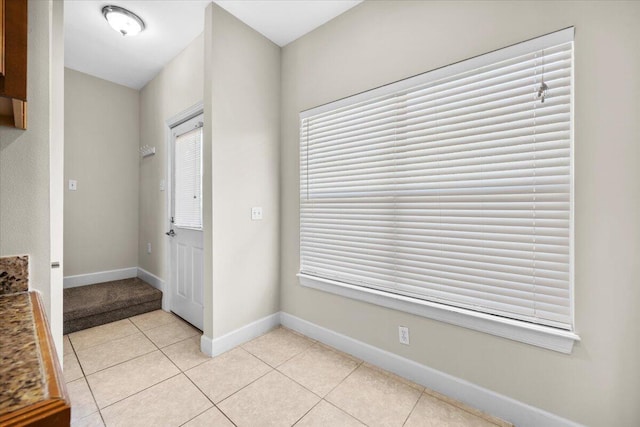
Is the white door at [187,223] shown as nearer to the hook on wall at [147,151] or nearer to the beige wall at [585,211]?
the hook on wall at [147,151]

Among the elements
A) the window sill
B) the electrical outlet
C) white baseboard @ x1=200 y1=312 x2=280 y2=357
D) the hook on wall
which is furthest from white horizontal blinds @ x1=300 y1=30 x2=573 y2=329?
the hook on wall

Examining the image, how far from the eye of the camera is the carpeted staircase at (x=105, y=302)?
2.48 m

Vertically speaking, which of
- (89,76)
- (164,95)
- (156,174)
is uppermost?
(89,76)

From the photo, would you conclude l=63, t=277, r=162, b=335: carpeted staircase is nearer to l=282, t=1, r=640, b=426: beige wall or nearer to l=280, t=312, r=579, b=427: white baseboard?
l=280, t=312, r=579, b=427: white baseboard

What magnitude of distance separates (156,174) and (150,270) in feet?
3.92

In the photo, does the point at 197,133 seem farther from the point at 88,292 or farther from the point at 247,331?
the point at 88,292

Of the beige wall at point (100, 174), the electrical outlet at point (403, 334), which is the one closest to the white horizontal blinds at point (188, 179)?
the beige wall at point (100, 174)

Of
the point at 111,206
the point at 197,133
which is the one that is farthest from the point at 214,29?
the point at 111,206

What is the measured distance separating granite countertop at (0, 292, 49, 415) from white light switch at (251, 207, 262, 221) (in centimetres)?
157

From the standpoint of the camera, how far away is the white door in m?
2.59

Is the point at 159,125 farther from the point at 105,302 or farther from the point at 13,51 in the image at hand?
the point at 13,51

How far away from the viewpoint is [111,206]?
344cm

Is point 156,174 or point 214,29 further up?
point 214,29

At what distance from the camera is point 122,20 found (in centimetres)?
221
